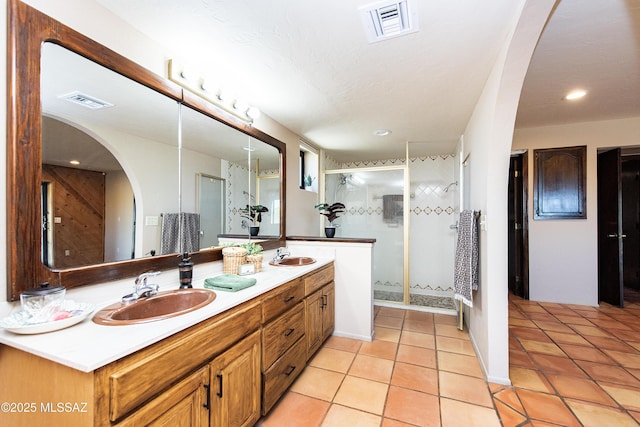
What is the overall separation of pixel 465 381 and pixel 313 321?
3.86 ft

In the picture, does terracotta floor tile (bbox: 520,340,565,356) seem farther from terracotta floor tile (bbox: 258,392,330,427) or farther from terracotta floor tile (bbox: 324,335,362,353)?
terracotta floor tile (bbox: 258,392,330,427)

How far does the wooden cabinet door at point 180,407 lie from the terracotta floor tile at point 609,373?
2.61 meters

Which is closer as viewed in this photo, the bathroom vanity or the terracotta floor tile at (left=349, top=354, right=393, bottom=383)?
the bathroom vanity

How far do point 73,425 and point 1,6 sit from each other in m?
1.47

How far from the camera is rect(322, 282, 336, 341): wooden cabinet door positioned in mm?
2405

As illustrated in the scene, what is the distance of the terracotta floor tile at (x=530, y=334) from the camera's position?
2.49 m

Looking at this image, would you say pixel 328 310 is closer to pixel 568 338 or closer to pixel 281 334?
pixel 281 334

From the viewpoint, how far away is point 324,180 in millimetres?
3875

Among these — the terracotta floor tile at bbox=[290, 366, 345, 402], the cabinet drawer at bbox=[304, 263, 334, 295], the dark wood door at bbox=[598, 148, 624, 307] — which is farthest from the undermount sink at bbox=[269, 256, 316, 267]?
the dark wood door at bbox=[598, 148, 624, 307]

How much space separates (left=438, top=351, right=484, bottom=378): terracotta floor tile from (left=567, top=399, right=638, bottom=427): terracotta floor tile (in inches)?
20.2

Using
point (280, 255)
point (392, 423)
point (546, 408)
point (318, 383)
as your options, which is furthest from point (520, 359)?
point (280, 255)

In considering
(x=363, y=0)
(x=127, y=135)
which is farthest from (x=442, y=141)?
(x=127, y=135)

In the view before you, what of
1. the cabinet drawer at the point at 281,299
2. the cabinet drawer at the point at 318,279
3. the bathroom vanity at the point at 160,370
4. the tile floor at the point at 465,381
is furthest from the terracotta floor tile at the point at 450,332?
the bathroom vanity at the point at 160,370

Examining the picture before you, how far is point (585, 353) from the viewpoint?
2223 millimetres
